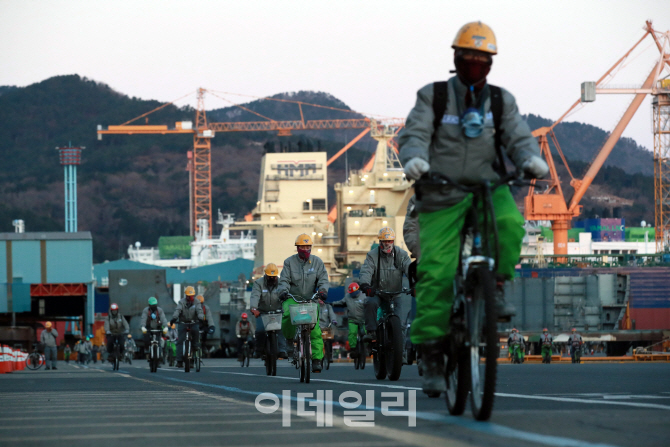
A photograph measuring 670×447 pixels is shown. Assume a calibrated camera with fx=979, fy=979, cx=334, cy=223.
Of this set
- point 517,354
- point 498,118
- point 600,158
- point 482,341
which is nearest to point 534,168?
point 498,118

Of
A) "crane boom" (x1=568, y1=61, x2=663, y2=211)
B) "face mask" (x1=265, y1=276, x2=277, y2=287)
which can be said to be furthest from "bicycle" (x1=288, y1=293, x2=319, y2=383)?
"crane boom" (x1=568, y1=61, x2=663, y2=211)

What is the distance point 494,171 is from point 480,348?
3.78ft

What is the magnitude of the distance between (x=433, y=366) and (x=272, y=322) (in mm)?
9509

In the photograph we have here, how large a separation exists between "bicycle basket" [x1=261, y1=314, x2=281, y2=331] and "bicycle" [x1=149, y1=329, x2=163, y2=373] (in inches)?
185

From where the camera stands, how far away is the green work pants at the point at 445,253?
197 inches

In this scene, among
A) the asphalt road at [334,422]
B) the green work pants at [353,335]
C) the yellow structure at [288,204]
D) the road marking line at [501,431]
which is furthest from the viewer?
the yellow structure at [288,204]

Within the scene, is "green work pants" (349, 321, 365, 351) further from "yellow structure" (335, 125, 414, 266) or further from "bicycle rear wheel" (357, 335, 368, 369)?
"yellow structure" (335, 125, 414, 266)

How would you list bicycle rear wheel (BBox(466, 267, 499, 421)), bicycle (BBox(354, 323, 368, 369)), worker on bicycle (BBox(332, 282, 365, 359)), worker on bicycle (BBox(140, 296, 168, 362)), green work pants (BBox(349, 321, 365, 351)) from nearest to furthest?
bicycle rear wheel (BBox(466, 267, 499, 421))
bicycle (BBox(354, 323, 368, 369))
worker on bicycle (BBox(332, 282, 365, 359))
green work pants (BBox(349, 321, 365, 351))
worker on bicycle (BBox(140, 296, 168, 362))

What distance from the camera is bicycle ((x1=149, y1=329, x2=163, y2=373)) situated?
19.2 metres

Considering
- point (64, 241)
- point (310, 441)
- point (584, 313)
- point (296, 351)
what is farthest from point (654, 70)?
point (310, 441)

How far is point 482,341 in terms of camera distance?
4.76m

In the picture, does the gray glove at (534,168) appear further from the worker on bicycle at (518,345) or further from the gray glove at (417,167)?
the worker on bicycle at (518,345)

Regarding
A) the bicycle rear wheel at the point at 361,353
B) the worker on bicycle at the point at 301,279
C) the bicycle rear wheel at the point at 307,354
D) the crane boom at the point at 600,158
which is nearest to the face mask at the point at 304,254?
the worker on bicycle at the point at 301,279

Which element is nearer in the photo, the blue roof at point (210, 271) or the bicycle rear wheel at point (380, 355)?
the bicycle rear wheel at point (380, 355)
